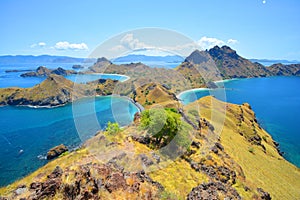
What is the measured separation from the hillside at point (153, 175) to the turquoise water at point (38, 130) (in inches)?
244

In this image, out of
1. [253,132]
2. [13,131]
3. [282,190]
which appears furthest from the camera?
[13,131]

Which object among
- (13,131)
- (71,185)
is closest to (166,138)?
(71,185)

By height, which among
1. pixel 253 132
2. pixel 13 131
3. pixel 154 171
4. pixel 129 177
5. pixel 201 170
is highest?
pixel 129 177

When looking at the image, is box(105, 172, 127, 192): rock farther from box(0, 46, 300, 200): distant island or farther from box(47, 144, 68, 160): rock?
box(47, 144, 68, 160): rock

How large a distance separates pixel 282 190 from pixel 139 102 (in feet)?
310

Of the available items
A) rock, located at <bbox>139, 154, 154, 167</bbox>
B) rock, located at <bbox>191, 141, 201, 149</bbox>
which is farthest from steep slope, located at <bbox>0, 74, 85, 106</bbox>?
rock, located at <bbox>139, 154, 154, 167</bbox>

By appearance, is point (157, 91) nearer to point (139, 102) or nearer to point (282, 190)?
point (139, 102)

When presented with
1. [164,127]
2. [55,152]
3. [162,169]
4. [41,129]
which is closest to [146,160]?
[162,169]

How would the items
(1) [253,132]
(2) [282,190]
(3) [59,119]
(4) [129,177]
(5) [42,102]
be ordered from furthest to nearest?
(5) [42,102], (3) [59,119], (1) [253,132], (2) [282,190], (4) [129,177]

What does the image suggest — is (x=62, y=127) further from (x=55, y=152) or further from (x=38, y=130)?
(x=55, y=152)

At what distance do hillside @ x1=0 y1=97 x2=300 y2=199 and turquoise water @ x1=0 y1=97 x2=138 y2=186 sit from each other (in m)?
6.20

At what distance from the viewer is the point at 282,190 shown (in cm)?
3831

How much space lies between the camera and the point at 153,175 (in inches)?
912

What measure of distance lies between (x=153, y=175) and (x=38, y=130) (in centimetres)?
8114
